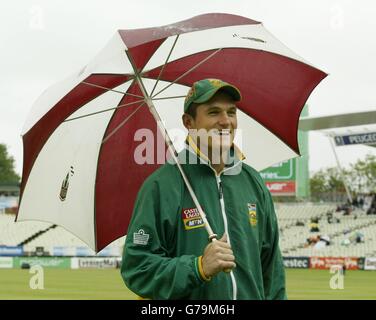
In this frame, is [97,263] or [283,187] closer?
[97,263]

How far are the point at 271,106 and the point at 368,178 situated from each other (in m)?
86.3

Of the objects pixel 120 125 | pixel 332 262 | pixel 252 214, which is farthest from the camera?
pixel 332 262

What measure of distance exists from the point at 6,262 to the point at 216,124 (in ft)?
148

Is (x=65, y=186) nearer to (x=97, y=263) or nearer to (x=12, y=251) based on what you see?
(x=97, y=263)

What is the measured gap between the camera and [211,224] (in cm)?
422

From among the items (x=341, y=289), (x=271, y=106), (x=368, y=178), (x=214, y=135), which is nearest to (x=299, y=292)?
(x=341, y=289)

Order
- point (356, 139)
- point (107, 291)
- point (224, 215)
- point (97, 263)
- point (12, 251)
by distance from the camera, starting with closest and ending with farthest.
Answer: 1. point (224, 215)
2. point (107, 291)
3. point (97, 263)
4. point (356, 139)
5. point (12, 251)

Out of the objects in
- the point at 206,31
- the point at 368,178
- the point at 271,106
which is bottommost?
the point at 271,106

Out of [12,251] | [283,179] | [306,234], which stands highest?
[283,179]

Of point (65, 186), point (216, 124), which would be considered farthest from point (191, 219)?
point (65, 186)

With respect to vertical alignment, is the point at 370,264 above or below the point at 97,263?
below

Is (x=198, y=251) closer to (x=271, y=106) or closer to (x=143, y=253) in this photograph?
(x=143, y=253)
